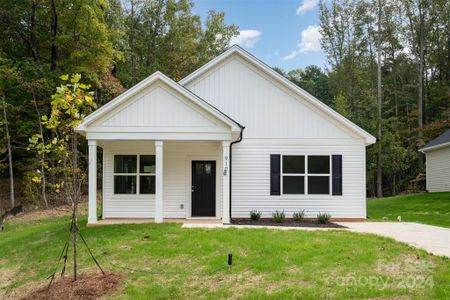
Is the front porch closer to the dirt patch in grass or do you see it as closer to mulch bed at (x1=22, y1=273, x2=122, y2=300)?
the dirt patch in grass

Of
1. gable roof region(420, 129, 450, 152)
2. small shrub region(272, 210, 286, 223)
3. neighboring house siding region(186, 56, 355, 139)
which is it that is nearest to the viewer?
small shrub region(272, 210, 286, 223)

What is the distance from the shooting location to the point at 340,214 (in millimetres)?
13812

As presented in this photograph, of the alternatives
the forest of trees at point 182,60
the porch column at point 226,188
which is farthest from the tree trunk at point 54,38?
Answer: the porch column at point 226,188

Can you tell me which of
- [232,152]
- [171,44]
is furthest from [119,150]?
[171,44]

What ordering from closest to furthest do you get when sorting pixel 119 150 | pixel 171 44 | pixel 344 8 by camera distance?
pixel 119 150 < pixel 171 44 < pixel 344 8

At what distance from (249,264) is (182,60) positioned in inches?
985

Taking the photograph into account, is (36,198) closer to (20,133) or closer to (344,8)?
(20,133)

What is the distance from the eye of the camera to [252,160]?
13828 millimetres

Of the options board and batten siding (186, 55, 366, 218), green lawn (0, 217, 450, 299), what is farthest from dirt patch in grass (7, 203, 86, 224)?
board and batten siding (186, 55, 366, 218)

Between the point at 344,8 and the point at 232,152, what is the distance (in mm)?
27258

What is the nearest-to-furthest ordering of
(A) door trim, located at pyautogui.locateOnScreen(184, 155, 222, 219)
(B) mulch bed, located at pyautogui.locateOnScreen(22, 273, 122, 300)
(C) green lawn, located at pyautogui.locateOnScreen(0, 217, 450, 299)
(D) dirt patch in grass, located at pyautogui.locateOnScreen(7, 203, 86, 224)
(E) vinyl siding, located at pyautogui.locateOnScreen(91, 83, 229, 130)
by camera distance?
(C) green lawn, located at pyautogui.locateOnScreen(0, 217, 450, 299) < (B) mulch bed, located at pyautogui.locateOnScreen(22, 273, 122, 300) < (E) vinyl siding, located at pyautogui.locateOnScreen(91, 83, 229, 130) < (A) door trim, located at pyautogui.locateOnScreen(184, 155, 222, 219) < (D) dirt patch in grass, located at pyautogui.locateOnScreen(7, 203, 86, 224)

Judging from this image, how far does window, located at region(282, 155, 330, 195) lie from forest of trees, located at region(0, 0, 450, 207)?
10994 mm

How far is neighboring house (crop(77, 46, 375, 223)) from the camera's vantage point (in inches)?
533

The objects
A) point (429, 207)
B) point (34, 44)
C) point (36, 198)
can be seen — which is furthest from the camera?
point (34, 44)
